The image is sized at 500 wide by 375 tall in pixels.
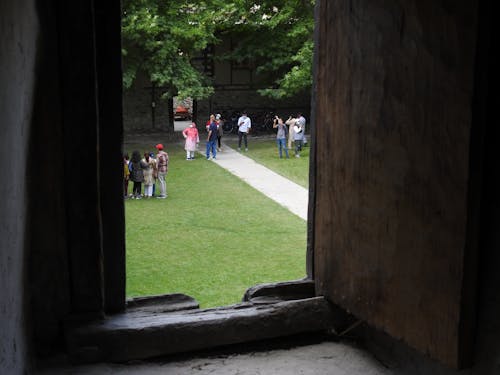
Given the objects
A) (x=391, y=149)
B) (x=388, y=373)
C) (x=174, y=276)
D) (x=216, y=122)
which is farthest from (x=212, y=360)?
(x=216, y=122)

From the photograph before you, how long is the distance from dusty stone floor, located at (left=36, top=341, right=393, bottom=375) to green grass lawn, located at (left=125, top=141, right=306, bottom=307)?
171 inches

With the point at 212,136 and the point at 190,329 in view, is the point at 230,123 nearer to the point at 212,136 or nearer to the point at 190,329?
the point at 212,136

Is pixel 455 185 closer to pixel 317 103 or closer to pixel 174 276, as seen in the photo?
pixel 317 103

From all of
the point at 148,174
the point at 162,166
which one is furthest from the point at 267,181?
the point at 148,174

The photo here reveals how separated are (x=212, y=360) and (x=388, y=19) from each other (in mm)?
1803

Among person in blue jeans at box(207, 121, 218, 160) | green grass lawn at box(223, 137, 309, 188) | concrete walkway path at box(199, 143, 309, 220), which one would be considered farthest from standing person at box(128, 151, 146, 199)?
person in blue jeans at box(207, 121, 218, 160)

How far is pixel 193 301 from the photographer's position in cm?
350

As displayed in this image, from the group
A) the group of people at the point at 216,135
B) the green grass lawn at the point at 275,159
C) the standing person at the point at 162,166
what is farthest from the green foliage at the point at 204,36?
the standing person at the point at 162,166

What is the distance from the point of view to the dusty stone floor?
307cm

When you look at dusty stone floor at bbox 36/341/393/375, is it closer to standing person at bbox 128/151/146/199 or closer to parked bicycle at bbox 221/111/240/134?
standing person at bbox 128/151/146/199

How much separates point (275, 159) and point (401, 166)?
17.3 metres

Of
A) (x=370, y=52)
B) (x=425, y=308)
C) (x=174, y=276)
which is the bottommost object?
(x=174, y=276)

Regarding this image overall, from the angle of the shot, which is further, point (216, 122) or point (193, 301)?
point (216, 122)

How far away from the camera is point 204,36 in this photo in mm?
22453
